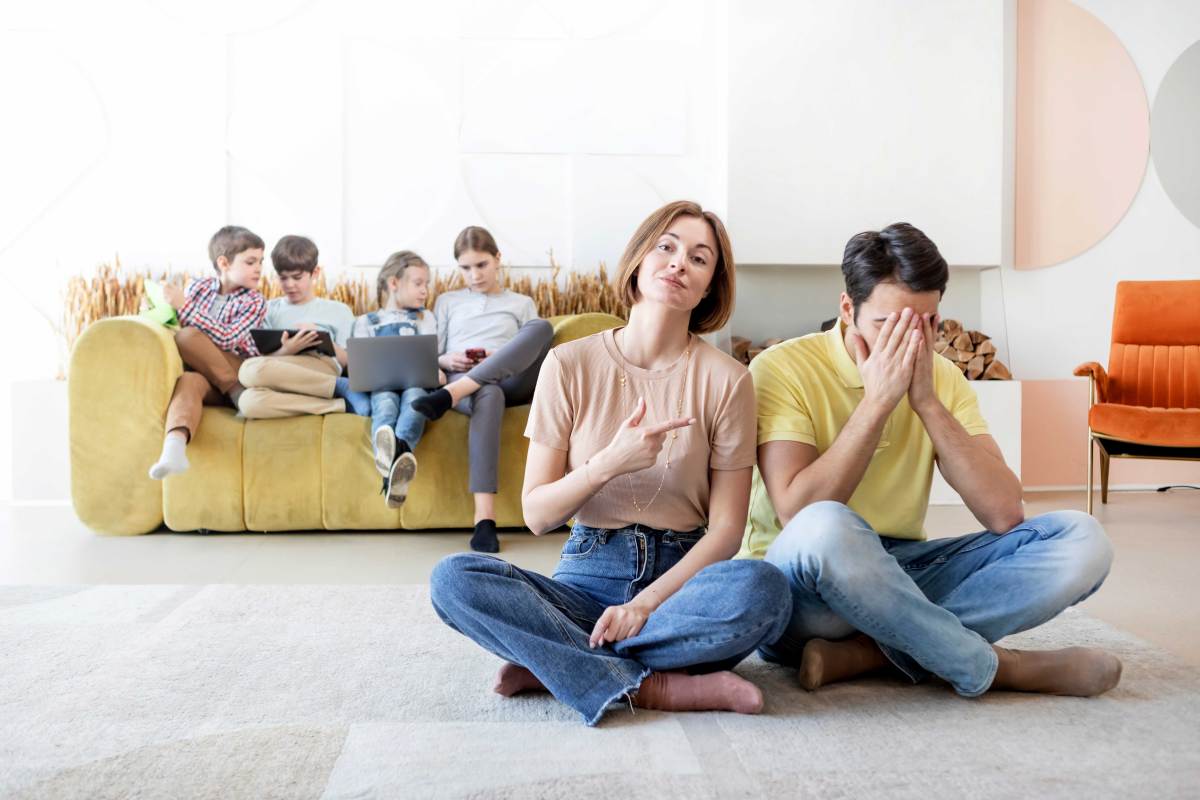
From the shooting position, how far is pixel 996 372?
462cm

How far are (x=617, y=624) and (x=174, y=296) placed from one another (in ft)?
9.41

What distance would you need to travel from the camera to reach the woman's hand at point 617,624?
1.67 meters

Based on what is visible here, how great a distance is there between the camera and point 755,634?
5.41 ft

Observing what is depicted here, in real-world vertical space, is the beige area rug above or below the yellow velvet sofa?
below

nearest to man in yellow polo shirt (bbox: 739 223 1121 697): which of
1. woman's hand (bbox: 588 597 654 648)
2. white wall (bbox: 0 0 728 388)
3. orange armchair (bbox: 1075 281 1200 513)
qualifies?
woman's hand (bbox: 588 597 654 648)

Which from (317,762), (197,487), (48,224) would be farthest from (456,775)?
(48,224)

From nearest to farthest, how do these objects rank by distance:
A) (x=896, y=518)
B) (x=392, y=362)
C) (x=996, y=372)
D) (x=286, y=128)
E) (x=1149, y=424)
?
(x=896, y=518) → (x=392, y=362) → (x=1149, y=424) → (x=996, y=372) → (x=286, y=128)

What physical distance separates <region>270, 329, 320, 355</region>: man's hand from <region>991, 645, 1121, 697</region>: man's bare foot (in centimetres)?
265

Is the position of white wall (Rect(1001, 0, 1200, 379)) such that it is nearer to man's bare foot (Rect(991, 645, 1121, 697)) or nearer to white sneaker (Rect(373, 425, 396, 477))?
white sneaker (Rect(373, 425, 396, 477))

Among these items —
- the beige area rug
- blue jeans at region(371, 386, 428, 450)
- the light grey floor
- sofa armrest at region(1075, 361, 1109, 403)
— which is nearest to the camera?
the beige area rug

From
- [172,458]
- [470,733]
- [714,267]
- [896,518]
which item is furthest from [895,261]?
[172,458]

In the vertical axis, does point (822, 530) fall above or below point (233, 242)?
below

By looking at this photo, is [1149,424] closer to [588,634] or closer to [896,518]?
[896,518]

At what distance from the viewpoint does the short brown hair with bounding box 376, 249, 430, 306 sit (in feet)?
13.6
